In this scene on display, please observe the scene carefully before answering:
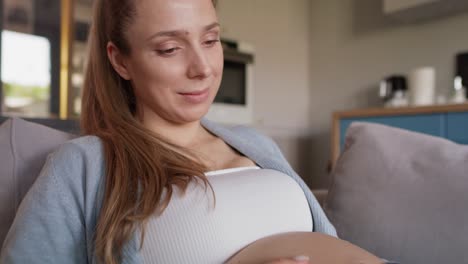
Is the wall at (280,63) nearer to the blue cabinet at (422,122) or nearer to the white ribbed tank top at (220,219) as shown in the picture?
the blue cabinet at (422,122)

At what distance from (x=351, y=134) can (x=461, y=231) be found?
1.28 ft

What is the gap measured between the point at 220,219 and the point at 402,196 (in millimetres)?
471

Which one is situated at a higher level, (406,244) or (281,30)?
(281,30)

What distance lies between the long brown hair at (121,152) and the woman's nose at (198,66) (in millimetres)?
145

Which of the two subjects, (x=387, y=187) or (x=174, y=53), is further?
(x=387, y=187)

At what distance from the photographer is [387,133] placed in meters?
1.12

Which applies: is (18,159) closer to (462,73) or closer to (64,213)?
(64,213)

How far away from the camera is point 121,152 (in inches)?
32.2

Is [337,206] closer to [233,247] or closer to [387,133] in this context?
[387,133]

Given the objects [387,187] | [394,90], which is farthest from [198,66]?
[394,90]

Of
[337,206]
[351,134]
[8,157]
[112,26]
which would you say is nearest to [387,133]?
[351,134]

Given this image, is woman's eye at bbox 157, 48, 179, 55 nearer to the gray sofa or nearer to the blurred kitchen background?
the gray sofa

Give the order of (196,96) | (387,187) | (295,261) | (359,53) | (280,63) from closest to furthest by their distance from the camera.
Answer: (295,261), (196,96), (387,187), (359,53), (280,63)

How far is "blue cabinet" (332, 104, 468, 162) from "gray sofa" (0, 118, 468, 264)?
1.60 metres
